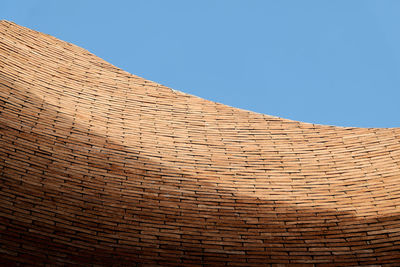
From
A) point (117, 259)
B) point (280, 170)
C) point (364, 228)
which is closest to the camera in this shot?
point (117, 259)

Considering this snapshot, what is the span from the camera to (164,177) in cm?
918

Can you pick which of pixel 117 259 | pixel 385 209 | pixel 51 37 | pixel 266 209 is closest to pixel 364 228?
pixel 385 209

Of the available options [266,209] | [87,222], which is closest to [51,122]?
[87,222]

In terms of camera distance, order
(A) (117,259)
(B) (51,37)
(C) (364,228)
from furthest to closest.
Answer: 1. (B) (51,37)
2. (C) (364,228)
3. (A) (117,259)

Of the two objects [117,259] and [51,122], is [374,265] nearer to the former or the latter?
[117,259]

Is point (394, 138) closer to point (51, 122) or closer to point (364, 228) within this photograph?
point (364, 228)

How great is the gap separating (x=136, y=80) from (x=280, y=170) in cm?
259

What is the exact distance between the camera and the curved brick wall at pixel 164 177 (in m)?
8.38

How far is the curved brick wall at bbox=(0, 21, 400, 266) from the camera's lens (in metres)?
8.38

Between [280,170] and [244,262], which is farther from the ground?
[280,170]

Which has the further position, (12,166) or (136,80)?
(136,80)

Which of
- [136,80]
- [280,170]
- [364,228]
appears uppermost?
[136,80]

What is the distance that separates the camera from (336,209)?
29.8 feet

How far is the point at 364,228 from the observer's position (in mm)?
8812
